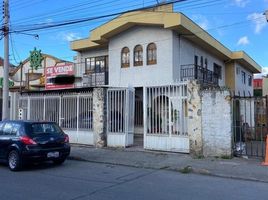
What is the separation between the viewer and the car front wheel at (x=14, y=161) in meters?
11.0

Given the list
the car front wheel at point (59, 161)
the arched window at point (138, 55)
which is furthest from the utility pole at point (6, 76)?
the arched window at point (138, 55)

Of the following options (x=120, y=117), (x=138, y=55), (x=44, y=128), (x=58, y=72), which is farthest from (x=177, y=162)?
(x=58, y=72)

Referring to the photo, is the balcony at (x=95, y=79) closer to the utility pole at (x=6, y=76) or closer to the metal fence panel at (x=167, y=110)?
the utility pole at (x=6, y=76)

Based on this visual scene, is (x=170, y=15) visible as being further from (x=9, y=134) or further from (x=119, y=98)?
(x=9, y=134)

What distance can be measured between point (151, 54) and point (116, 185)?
14952mm

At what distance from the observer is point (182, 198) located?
295 inches

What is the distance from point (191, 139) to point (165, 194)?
5.86 metres

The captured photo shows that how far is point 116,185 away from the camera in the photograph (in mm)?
8891

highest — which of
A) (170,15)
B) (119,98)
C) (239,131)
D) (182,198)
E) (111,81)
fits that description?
(170,15)

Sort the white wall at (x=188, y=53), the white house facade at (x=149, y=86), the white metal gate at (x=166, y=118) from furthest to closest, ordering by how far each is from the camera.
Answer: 1. the white wall at (x=188, y=53)
2. the white metal gate at (x=166, y=118)
3. the white house facade at (x=149, y=86)

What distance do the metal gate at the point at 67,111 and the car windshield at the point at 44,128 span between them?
15.2ft

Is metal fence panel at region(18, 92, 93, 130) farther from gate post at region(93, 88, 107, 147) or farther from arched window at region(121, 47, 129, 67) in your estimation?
arched window at region(121, 47, 129, 67)

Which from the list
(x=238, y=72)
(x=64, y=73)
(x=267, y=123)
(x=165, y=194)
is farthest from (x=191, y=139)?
(x=238, y=72)

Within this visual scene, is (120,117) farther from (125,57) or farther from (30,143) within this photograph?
(125,57)
